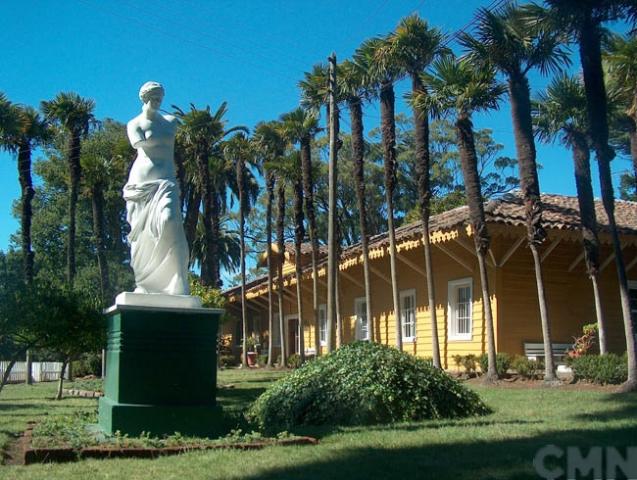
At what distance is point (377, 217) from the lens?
4634cm

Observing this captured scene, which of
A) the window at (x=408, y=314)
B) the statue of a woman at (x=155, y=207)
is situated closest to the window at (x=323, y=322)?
the window at (x=408, y=314)

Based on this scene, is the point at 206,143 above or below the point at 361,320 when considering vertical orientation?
above

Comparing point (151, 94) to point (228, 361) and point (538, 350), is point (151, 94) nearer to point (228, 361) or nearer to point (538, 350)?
point (538, 350)

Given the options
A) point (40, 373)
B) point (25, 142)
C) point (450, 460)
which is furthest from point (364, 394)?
point (40, 373)

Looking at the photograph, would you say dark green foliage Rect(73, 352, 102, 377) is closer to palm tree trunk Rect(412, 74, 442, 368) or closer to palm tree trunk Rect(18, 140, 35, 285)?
palm tree trunk Rect(18, 140, 35, 285)

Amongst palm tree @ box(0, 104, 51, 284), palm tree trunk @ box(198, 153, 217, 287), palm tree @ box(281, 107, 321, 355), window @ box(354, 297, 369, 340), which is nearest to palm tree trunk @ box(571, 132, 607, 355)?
palm tree @ box(281, 107, 321, 355)

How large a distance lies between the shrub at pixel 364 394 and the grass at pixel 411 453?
1.71ft

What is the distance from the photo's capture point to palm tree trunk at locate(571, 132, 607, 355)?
55.1 feet

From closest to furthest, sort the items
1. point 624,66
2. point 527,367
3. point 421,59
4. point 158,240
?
point 158,240, point 624,66, point 527,367, point 421,59

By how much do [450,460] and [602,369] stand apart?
9.56 m

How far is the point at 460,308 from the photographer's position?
883 inches

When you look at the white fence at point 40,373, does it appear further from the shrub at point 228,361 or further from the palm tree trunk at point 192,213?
the palm tree trunk at point 192,213


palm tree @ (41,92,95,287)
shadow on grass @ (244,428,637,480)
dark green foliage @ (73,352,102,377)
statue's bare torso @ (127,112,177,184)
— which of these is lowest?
shadow on grass @ (244,428,637,480)

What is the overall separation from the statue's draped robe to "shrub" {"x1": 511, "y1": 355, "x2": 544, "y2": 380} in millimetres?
11049
